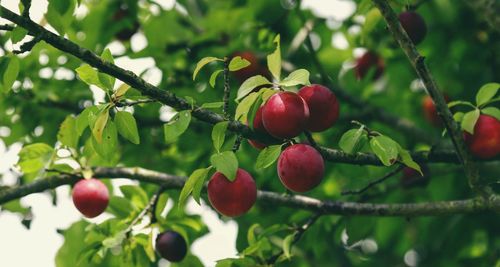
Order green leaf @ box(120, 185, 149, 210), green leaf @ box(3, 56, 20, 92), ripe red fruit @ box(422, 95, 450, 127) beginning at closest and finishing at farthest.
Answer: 1. green leaf @ box(3, 56, 20, 92)
2. green leaf @ box(120, 185, 149, 210)
3. ripe red fruit @ box(422, 95, 450, 127)

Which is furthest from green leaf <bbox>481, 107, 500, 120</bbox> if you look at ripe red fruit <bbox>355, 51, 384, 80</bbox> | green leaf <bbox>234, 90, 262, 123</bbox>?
ripe red fruit <bbox>355, 51, 384, 80</bbox>

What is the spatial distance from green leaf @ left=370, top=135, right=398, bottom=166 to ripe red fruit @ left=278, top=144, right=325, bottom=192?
0.56 ft

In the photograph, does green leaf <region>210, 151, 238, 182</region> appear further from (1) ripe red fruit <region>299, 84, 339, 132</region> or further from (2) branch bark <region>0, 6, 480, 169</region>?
(1) ripe red fruit <region>299, 84, 339, 132</region>

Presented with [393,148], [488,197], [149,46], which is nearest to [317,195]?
[149,46]

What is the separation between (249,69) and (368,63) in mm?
1118

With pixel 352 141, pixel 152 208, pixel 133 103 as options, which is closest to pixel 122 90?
pixel 133 103

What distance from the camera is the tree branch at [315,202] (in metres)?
2.57

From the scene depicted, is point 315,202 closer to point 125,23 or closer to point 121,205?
point 121,205

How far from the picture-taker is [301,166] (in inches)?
85.2

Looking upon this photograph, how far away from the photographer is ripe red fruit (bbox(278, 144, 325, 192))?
2.17m

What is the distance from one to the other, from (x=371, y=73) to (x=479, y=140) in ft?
5.95

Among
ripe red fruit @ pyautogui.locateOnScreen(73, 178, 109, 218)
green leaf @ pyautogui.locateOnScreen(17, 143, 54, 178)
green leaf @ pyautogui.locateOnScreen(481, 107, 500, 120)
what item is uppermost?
green leaf @ pyautogui.locateOnScreen(17, 143, 54, 178)

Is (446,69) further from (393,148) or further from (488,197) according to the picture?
(393,148)

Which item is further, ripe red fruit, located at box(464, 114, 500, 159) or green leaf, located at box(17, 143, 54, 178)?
green leaf, located at box(17, 143, 54, 178)
